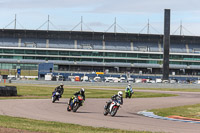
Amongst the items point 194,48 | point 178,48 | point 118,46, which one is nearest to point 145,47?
point 118,46

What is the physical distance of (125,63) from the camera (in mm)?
136625

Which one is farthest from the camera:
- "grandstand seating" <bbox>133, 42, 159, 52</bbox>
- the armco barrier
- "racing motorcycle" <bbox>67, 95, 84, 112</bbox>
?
"grandstand seating" <bbox>133, 42, 159, 52</bbox>

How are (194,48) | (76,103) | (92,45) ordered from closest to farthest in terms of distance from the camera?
(76,103), (92,45), (194,48)

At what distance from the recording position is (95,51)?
135 m

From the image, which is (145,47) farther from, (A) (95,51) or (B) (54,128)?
(B) (54,128)

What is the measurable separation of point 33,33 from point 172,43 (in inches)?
1819

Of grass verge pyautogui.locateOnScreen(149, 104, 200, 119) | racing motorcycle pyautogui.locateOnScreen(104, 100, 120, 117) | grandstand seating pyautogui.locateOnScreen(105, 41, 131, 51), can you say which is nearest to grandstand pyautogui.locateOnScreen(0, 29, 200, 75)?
grandstand seating pyautogui.locateOnScreen(105, 41, 131, 51)

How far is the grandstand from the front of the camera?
134 meters

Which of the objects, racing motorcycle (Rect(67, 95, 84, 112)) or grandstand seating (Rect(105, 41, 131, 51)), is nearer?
racing motorcycle (Rect(67, 95, 84, 112))

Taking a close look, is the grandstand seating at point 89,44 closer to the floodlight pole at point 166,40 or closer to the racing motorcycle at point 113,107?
the floodlight pole at point 166,40

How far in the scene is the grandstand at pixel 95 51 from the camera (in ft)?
441

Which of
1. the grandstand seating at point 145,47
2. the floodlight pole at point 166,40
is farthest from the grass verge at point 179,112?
the grandstand seating at point 145,47

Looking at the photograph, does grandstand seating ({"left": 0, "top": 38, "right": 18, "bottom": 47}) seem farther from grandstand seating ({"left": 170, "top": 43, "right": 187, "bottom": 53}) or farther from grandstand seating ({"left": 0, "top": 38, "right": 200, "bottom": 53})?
grandstand seating ({"left": 170, "top": 43, "right": 187, "bottom": 53})

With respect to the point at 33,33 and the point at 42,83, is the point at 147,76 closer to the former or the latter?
the point at 33,33
